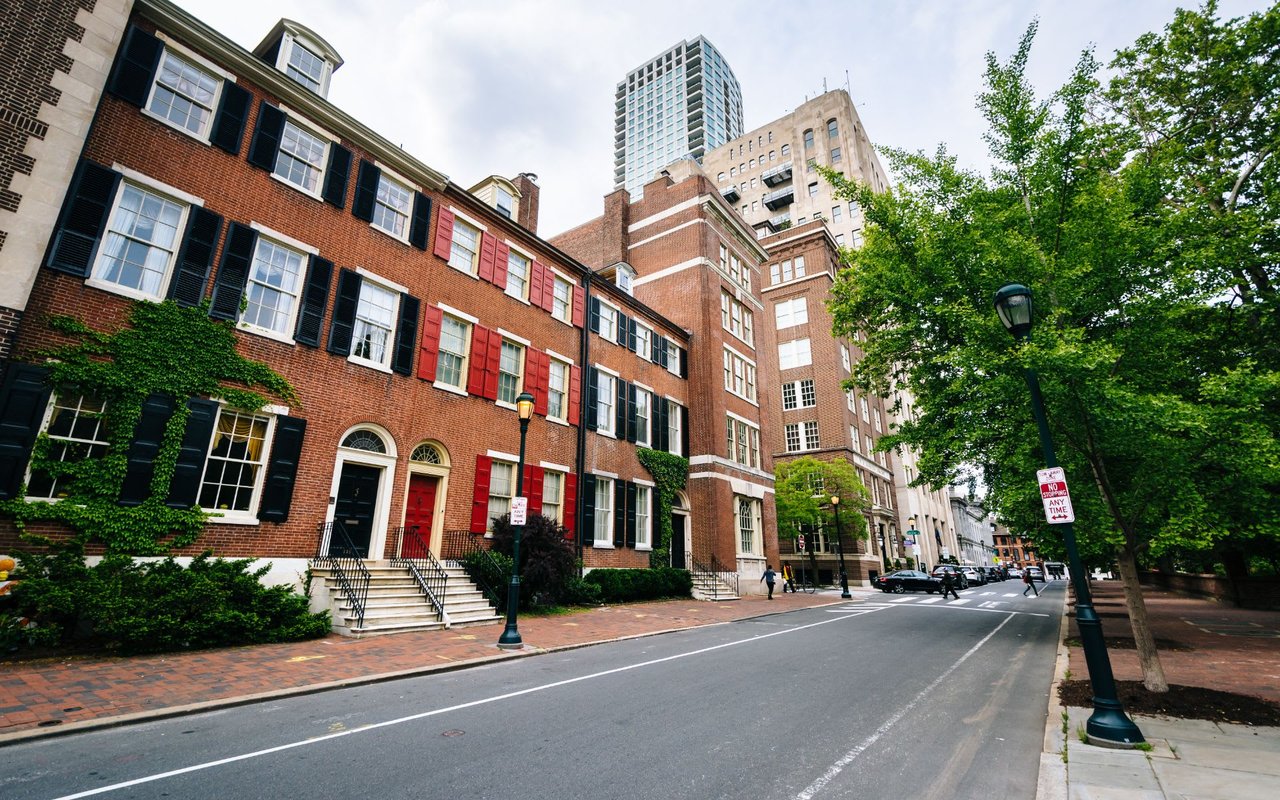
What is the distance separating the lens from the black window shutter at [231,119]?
470 inches

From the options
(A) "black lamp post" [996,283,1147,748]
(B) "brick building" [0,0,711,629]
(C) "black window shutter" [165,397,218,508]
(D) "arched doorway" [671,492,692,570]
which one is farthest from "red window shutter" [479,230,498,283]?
(A) "black lamp post" [996,283,1147,748]

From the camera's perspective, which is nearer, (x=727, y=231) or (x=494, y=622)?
(x=494, y=622)

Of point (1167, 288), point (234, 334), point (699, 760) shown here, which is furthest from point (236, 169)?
point (1167, 288)

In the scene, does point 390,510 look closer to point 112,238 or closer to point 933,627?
point 112,238

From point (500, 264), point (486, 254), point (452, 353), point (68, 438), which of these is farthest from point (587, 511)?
point (68, 438)

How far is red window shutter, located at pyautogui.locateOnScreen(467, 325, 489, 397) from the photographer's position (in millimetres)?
16188

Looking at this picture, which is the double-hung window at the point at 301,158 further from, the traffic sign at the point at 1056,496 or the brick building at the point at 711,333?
the traffic sign at the point at 1056,496

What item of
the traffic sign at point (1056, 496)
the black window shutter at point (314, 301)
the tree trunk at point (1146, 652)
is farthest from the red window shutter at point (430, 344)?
the tree trunk at point (1146, 652)

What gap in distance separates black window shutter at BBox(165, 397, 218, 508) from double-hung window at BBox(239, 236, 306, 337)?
2103 mm

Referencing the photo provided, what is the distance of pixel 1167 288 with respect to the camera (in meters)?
9.10

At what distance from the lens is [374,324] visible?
14.2 metres

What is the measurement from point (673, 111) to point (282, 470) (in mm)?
127042

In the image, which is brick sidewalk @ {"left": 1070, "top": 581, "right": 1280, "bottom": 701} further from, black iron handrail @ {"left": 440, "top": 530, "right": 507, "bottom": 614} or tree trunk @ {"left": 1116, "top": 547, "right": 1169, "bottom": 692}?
black iron handrail @ {"left": 440, "top": 530, "right": 507, "bottom": 614}

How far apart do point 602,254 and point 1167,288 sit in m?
25.3
